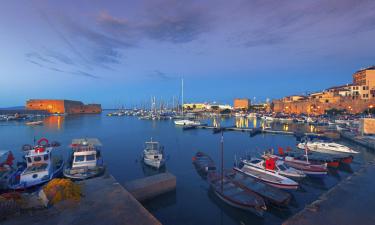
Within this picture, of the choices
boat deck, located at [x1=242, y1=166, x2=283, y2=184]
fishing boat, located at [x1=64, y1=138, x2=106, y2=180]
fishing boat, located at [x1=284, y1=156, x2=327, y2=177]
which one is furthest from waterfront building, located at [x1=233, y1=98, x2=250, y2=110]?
fishing boat, located at [x1=64, y1=138, x2=106, y2=180]

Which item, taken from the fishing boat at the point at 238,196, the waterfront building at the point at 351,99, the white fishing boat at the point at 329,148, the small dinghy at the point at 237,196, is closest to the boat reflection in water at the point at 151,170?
the small dinghy at the point at 237,196

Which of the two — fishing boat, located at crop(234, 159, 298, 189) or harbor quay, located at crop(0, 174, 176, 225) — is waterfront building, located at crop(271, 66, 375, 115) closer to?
fishing boat, located at crop(234, 159, 298, 189)

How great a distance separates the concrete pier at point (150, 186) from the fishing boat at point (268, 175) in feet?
26.4

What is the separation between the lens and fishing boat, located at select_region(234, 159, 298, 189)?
60.2ft

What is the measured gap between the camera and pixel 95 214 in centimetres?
1052

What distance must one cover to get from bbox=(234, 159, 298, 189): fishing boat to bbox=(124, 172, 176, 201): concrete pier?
26.4 feet

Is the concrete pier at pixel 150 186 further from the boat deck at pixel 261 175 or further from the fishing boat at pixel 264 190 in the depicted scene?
the boat deck at pixel 261 175

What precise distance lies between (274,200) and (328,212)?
452 centimetres

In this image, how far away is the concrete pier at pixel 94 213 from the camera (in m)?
9.80

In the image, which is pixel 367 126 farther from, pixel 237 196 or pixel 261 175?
pixel 237 196

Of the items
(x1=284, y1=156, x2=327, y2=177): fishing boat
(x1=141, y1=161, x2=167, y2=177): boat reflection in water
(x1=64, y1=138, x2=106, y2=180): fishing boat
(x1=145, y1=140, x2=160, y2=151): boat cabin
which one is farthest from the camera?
(x1=145, y1=140, x2=160, y2=151): boat cabin

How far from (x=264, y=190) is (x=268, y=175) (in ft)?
11.3

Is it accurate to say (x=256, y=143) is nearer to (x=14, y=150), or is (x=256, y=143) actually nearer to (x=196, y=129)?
(x=196, y=129)

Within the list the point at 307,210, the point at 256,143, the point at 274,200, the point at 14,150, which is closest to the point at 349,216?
the point at 307,210
